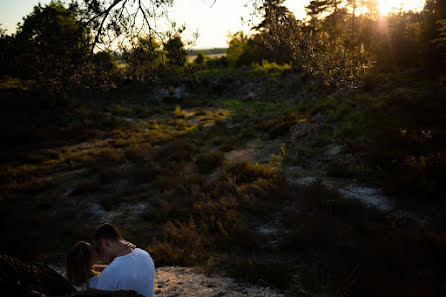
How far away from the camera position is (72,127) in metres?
17.1

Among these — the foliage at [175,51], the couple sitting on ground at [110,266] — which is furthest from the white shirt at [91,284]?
the foliage at [175,51]

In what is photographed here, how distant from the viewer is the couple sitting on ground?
2.55 meters

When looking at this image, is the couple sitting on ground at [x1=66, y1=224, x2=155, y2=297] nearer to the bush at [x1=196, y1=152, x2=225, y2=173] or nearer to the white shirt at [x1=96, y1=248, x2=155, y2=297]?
the white shirt at [x1=96, y1=248, x2=155, y2=297]

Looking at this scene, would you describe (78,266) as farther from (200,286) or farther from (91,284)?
(200,286)

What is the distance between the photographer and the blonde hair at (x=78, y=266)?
8.43 ft

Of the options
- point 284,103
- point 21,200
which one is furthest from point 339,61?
point 284,103

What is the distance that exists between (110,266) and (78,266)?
1.08ft

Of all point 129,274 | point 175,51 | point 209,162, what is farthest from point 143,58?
point 209,162

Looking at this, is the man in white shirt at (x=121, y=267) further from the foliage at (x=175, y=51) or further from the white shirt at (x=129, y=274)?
the foliage at (x=175, y=51)

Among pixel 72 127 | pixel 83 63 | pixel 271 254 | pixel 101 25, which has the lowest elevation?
pixel 271 254

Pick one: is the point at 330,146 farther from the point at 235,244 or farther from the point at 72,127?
the point at 72,127

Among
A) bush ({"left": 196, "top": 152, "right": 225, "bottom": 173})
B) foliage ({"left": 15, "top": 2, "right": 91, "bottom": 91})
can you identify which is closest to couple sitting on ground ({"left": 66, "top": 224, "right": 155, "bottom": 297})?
foliage ({"left": 15, "top": 2, "right": 91, "bottom": 91})

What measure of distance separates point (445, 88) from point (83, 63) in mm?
13495

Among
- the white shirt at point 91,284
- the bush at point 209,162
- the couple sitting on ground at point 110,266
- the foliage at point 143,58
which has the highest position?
the foliage at point 143,58
